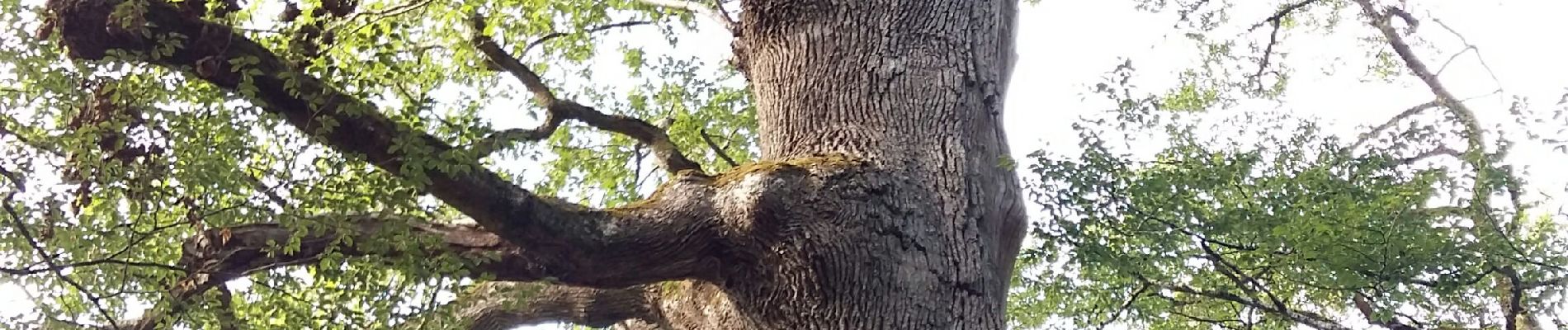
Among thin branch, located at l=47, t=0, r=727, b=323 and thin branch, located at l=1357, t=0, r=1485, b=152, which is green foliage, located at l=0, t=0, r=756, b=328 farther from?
thin branch, located at l=1357, t=0, r=1485, b=152

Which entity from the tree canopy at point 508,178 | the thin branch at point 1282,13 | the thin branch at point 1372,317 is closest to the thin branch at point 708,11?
the tree canopy at point 508,178

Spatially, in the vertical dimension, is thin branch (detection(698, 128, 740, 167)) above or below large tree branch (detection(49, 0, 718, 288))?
above

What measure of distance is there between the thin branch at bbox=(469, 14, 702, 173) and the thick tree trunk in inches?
52.7

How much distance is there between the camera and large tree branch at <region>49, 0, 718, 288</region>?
326cm

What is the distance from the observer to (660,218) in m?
3.92

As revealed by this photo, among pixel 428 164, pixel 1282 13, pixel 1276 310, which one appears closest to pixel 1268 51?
pixel 1282 13

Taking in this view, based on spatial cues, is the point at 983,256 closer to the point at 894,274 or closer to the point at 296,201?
the point at 894,274

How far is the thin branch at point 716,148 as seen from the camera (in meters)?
6.79

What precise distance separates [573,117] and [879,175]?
275 centimetres

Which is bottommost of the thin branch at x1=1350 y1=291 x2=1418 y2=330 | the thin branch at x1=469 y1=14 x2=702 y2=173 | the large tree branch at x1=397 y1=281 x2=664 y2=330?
the large tree branch at x1=397 y1=281 x2=664 y2=330

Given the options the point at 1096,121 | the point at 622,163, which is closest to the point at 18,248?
the point at 1096,121

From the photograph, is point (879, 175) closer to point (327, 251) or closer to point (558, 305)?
point (558, 305)

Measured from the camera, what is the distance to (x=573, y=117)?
628 centimetres

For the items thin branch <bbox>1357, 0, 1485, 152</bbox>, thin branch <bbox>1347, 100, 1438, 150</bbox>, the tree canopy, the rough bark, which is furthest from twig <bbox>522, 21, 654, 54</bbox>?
thin branch <bbox>1357, 0, 1485, 152</bbox>
